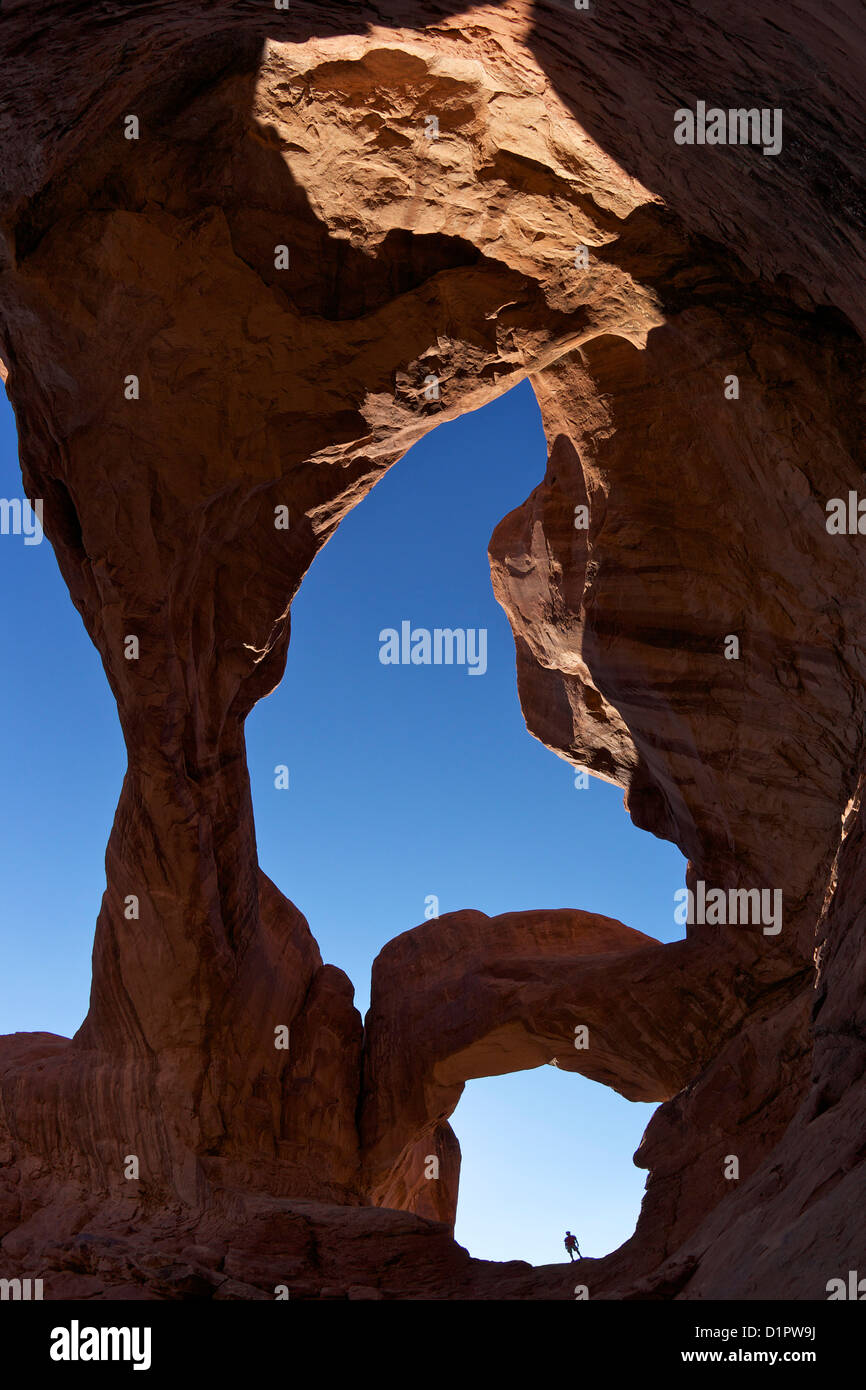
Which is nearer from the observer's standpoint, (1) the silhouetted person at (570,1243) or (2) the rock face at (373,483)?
(2) the rock face at (373,483)

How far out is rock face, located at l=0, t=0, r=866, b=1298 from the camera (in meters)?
6.53

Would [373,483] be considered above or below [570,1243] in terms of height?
above

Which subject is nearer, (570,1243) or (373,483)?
(373,483)

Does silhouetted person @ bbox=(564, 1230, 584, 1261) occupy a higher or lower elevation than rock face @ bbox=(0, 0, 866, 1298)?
lower

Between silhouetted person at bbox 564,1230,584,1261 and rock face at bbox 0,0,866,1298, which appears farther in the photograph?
silhouetted person at bbox 564,1230,584,1261

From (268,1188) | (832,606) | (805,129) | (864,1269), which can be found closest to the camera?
(864,1269)

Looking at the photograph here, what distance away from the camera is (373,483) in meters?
12.0

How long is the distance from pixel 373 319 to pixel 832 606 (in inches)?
219

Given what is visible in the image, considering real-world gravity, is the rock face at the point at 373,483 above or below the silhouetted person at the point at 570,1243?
above

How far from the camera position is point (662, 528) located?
468 inches

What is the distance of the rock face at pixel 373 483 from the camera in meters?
6.53
